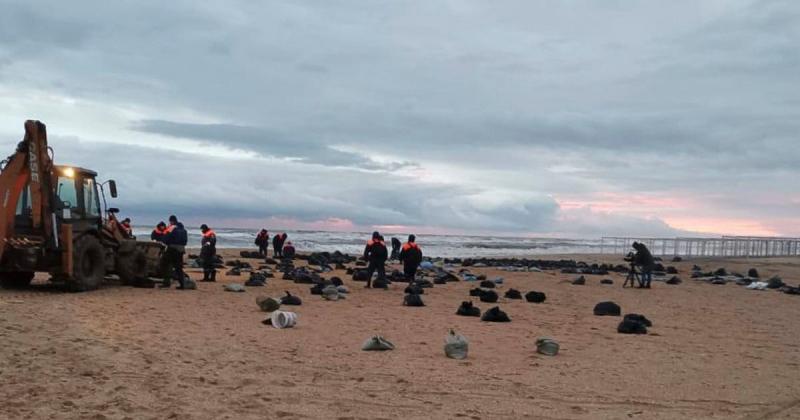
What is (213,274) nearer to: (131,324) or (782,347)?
(131,324)

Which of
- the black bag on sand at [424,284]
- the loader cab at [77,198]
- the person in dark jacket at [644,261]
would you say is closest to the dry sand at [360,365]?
the loader cab at [77,198]

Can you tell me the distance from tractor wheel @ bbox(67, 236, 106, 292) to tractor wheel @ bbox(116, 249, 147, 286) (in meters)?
1.07

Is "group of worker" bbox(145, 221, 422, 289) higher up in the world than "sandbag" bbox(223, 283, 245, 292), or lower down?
higher up

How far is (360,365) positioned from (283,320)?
3.27m

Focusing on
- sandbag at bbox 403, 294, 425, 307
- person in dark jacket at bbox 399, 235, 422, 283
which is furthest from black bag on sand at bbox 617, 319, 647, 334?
person in dark jacket at bbox 399, 235, 422, 283

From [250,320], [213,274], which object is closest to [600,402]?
[250,320]

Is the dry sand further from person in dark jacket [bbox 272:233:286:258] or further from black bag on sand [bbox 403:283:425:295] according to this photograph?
person in dark jacket [bbox 272:233:286:258]

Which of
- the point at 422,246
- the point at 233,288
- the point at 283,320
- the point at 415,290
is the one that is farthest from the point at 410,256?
the point at 422,246

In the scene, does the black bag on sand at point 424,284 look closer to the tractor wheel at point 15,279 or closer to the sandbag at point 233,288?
the sandbag at point 233,288

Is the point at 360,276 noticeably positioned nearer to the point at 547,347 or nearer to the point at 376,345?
the point at 376,345

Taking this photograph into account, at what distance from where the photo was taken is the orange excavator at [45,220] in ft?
47.7

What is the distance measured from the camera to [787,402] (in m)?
7.46

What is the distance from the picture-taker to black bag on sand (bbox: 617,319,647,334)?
40.3ft

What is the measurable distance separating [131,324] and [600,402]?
711 centimetres
